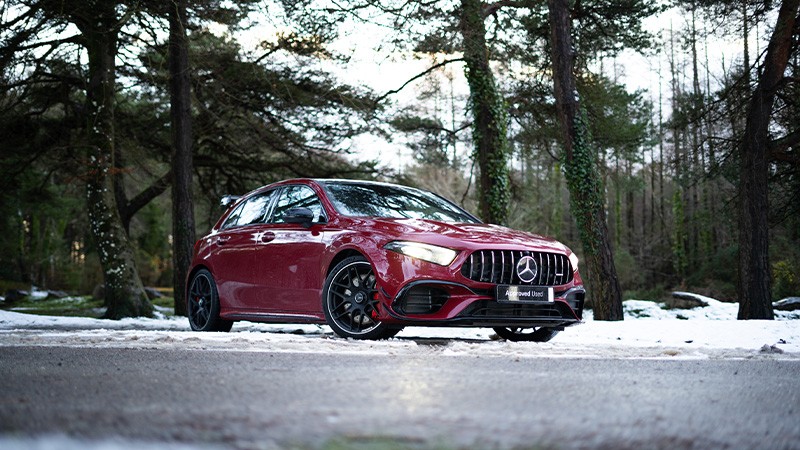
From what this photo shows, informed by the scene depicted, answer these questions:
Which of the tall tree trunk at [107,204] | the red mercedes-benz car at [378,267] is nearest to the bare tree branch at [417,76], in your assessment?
the tall tree trunk at [107,204]

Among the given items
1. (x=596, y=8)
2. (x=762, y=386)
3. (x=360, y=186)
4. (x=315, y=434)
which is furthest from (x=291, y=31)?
(x=315, y=434)

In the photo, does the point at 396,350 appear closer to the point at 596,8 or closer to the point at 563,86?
the point at 563,86

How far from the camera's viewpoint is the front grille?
27.4 ft

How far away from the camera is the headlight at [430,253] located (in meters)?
8.29

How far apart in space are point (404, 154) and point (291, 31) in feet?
22.8

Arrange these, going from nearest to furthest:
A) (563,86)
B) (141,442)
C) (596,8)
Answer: (141,442), (563,86), (596,8)

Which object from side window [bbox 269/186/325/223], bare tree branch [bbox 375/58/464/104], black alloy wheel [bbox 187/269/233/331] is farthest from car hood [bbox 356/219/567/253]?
bare tree branch [bbox 375/58/464/104]

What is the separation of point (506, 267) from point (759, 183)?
11.7 metres

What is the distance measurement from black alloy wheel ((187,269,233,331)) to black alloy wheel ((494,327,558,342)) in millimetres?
3219

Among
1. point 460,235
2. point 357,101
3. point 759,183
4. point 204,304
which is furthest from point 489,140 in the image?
point 460,235

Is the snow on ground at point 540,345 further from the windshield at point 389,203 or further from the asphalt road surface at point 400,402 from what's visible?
the windshield at point 389,203

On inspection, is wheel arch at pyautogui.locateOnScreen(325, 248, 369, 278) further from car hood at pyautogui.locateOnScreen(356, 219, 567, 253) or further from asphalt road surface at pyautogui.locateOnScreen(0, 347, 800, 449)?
asphalt road surface at pyautogui.locateOnScreen(0, 347, 800, 449)

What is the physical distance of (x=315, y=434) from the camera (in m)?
3.49

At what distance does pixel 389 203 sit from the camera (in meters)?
9.94
